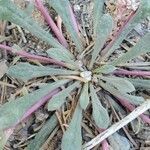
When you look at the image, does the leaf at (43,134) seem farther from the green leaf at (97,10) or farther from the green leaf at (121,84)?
the green leaf at (97,10)

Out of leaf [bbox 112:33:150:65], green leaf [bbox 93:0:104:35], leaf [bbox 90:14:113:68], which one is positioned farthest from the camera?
green leaf [bbox 93:0:104:35]

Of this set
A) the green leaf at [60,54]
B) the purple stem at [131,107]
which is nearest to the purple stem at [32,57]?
the green leaf at [60,54]

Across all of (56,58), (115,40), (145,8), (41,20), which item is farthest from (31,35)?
(145,8)

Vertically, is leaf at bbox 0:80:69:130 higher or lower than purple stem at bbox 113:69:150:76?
higher

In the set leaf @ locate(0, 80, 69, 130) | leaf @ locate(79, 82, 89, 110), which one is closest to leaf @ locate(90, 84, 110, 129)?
leaf @ locate(79, 82, 89, 110)

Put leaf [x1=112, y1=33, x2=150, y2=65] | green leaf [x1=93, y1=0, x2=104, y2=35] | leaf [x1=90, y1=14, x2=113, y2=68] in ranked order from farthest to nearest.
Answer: green leaf [x1=93, y1=0, x2=104, y2=35], leaf [x1=112, y1=33, x2=150, y2=65], leaf [x1=90, y1=14, x2=113, y2=68]

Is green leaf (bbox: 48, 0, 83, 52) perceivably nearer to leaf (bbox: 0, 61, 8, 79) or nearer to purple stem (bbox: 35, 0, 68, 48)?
purple stem (bbox: 35, 0, 68, 48)

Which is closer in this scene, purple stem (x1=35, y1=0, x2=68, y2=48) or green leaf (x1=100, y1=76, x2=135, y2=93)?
green leaf (x1=100, y1=76, x2=135, y2=93)
